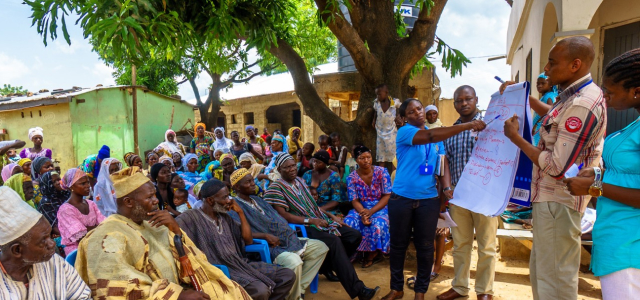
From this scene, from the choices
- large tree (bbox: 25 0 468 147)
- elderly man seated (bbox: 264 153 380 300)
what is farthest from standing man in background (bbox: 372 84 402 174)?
elderly man seated (bbox: 264 153 380 300)

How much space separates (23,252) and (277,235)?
7.84 ft

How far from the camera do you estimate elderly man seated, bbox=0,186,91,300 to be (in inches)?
72.1

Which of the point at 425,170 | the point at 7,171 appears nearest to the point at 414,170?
the point at 425,170

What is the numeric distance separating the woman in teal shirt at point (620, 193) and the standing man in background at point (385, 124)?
3.76 m

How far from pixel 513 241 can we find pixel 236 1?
182 inches

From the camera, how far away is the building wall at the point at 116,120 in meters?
12.8

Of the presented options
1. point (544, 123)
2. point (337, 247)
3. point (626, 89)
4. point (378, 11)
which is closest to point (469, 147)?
point (544, 123)

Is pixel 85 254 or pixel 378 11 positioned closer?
pixel 85 254

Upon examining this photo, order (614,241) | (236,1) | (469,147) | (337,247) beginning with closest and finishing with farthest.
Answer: (614,241) < (469,147) < (337,247) < (236,1)

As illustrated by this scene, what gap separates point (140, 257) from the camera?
2.38 m

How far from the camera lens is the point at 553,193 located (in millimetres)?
2383

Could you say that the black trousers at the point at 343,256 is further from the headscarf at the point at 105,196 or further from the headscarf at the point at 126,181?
the headscarf at the point at 105,196

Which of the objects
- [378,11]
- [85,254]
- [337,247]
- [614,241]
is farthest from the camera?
[378,11]

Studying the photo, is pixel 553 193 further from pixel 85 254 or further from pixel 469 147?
pixel 85 254
